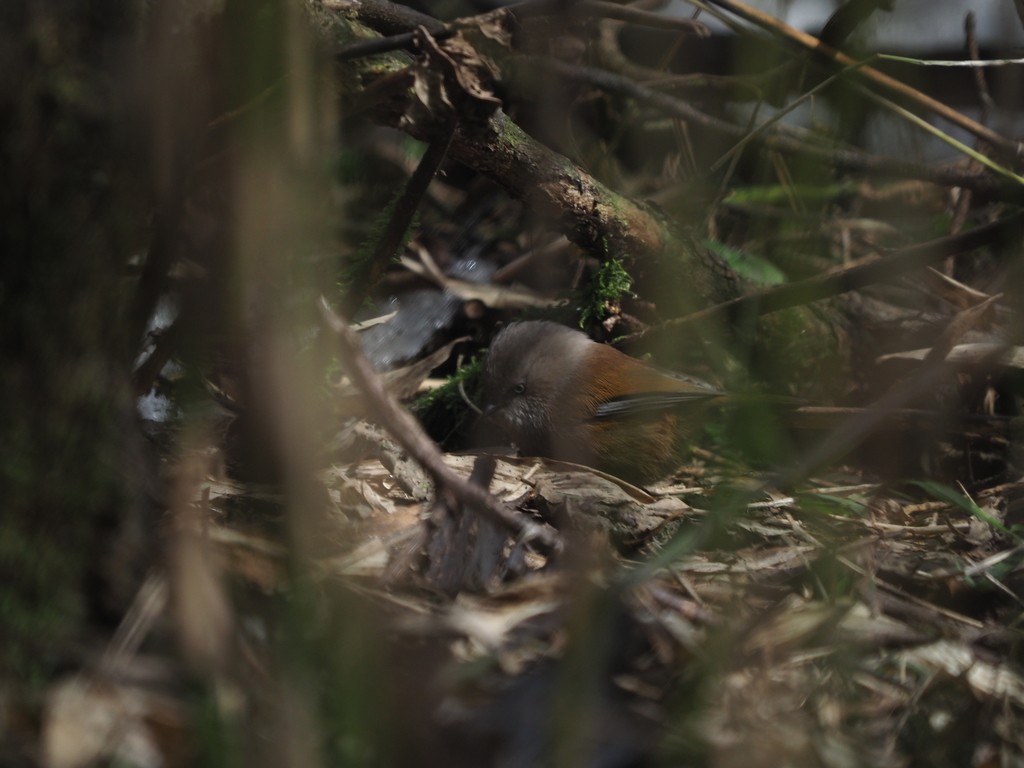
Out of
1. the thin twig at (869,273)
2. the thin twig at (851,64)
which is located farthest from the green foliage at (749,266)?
the thin twig at (851,64)

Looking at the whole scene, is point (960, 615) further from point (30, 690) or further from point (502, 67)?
point (502, 67)

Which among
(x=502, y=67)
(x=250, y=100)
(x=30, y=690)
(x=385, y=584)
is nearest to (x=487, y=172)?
(x=502, y=67)

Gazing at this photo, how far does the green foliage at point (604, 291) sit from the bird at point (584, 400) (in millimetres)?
166

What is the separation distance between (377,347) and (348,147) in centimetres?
103

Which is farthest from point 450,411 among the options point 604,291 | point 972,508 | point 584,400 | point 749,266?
point 972,508

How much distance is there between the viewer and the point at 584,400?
447cm

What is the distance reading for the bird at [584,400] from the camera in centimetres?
423

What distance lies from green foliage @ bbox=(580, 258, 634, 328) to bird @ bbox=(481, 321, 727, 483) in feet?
0.54

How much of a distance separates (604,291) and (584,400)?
623 mm

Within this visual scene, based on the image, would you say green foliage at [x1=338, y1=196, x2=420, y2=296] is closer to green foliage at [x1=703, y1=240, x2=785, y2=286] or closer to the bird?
the bird

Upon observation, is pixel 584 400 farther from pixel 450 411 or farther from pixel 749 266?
pixel 749 266

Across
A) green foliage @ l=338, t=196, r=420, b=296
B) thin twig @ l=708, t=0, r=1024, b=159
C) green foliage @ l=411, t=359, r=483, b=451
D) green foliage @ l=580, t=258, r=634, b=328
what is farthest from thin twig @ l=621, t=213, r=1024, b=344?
green foliage @ l=338, t=196, r=420, b=296

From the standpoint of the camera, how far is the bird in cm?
423

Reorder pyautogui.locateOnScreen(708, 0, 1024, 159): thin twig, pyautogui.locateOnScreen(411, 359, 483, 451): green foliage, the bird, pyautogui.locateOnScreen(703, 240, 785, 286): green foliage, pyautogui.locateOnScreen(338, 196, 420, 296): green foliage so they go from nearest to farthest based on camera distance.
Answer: pyautogui.locateOnScreen(338, 196, 420, 296): green foliage
pyautogui.locateOnScreen(708, 0, 1024, 159): thin twig
the bird
pyautogui.locateOnScreen(411, 359, 483, 451): green foliage
pyautogui.locateOnScreen(703, 240, 785, 286): green foliage
